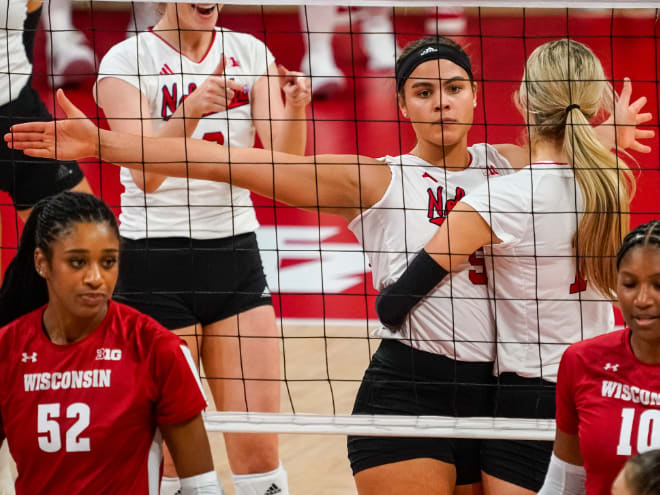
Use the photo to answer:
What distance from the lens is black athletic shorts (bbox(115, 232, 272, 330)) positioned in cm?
378

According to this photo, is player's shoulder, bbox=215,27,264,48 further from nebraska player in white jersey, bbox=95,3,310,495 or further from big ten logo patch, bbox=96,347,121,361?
big ten logo patch, bbox=96,347,121,361

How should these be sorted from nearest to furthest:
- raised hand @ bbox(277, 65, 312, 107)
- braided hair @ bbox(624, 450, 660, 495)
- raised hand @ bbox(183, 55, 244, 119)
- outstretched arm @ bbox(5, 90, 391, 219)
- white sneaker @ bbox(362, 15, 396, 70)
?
braided hair @ bbox(624, 450, 660, 495) < outstretched arm @ bbox(5, 90, 391, 219) < raised hand @ bbox(183, 55, 244, 119) < raised hand @ bbox(277, 65, 312, 107) < white sneaker @ bbox(362, 15, 396, 70)

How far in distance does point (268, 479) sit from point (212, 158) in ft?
4.83

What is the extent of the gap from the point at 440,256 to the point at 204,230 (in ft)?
4.53

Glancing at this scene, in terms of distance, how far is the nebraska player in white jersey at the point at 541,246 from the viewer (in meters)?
2.87

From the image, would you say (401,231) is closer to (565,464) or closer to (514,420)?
(514,420)

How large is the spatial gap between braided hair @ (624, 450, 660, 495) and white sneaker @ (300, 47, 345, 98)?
7.68 m

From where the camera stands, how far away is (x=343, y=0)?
10.3 ft

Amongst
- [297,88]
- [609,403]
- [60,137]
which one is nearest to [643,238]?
[609,403]

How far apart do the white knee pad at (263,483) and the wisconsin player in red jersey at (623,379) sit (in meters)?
1.81

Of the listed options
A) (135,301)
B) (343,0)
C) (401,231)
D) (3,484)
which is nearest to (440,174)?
(401,231)

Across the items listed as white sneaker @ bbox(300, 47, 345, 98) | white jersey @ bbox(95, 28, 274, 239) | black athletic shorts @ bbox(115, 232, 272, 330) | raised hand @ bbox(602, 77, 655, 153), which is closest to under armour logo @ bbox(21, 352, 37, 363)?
black athletic shorts @ bbox(115, 232, 272, 330)

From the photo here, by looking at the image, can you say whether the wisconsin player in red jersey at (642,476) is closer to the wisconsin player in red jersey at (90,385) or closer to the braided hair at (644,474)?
the braided hair at (644,474)

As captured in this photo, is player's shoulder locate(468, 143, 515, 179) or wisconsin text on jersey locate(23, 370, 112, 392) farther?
player's shoulder locate(468, 143, 515, 179)
